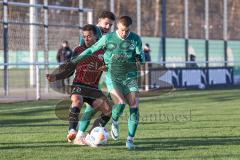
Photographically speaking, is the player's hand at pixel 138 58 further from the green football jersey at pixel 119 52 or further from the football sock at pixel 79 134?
the football sock at pixel 79 134

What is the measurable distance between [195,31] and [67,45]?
8.95m

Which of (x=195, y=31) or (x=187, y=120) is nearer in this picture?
(x=187, y=120)

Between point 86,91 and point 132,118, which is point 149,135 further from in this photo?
point 86,91

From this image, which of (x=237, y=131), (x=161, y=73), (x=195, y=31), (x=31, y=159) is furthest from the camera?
(x=195, y=31)

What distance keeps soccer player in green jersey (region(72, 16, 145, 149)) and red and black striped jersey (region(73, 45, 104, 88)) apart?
0.62 feet

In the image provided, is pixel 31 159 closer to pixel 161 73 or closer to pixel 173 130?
pixel 173 130

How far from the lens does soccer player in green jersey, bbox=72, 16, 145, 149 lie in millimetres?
10164

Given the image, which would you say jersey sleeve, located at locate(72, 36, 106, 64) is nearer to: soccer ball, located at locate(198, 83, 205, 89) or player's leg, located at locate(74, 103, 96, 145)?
player's leg, located at locate(74, 103, 96, 145)

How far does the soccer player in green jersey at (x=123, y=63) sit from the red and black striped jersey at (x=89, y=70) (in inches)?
7.5

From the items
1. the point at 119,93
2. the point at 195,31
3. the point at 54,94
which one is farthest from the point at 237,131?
the point at 195,31

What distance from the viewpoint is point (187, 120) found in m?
14.9

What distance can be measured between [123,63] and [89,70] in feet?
2.05

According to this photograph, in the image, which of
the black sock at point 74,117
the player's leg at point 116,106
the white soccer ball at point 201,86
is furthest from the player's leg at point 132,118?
the white soccer ball at point 201,86

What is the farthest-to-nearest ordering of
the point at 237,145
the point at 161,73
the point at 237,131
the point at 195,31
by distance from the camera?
the point at 195,31, the point at 161,73, the point at 237,131, the point at 237,145
